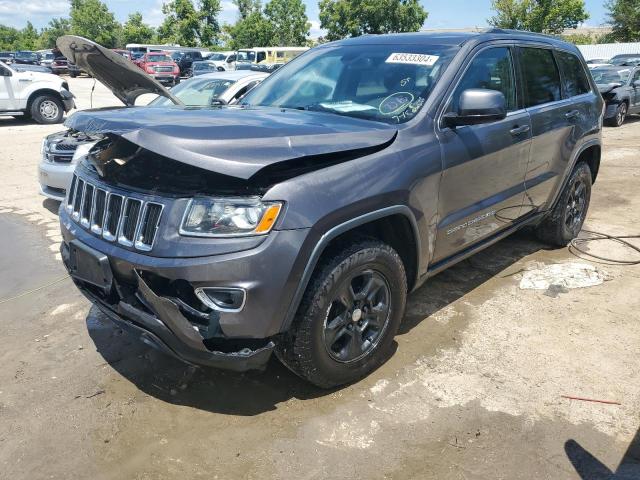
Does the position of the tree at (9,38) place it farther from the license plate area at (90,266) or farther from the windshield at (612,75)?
the license plate area at (90,266)

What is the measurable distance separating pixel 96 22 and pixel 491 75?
3118 inches

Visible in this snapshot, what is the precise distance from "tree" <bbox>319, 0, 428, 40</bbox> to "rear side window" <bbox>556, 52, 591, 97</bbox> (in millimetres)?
47785

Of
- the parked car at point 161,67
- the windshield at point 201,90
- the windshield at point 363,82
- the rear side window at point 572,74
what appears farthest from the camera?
the parked car at point 161,67

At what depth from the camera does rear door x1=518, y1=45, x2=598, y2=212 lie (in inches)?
167

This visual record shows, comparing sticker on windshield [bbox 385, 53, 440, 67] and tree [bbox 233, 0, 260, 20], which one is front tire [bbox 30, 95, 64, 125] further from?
tree [bbox 233, 0, 260, 20]

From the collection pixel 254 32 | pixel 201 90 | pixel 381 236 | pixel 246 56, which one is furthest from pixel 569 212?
pixel 254 32

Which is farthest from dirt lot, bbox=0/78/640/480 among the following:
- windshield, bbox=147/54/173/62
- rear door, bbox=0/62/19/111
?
windshield, bbox=147/54/173/62

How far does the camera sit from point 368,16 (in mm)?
50438

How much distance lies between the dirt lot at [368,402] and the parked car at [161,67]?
28794 mm

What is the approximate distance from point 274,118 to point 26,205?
5.10 m

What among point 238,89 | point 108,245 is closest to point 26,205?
point 238,89

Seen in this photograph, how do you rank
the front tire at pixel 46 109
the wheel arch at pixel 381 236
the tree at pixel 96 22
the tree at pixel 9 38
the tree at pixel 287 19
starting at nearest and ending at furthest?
the wheel arch at pixel 381 236 < the front tire at pixel 46 109 < the tree at pixel 287 19 < the tree at pixel 96 22 < the tree at pixel 9 38

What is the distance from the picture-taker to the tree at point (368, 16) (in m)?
50.2

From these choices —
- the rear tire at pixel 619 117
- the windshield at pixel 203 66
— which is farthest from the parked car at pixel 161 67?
the rear tire at pixel 619 117
